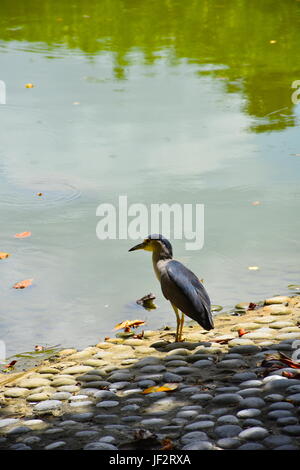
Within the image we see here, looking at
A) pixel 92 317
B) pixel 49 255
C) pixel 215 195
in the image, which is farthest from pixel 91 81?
pixel 92 317

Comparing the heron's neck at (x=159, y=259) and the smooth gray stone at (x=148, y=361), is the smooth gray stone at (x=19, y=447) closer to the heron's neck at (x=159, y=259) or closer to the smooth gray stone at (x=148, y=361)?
the smooth gray stone at (x=148, y=361)

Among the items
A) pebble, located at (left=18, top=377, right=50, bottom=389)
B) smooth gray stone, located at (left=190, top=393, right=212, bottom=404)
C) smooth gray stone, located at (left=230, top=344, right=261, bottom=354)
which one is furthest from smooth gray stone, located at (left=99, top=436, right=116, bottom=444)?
smooth gray stone, located at (left=230, top=344, right=261, bottom=354)

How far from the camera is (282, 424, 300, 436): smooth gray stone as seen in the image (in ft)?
11.4

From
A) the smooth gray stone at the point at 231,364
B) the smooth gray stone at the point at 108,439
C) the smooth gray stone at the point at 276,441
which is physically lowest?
the smooth gray stone at the point at 276,441

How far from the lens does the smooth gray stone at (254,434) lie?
349 cm

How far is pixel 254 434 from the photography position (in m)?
3.50

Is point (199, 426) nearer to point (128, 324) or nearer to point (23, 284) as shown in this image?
point (128, 324)

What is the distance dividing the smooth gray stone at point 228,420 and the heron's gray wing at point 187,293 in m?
1.19

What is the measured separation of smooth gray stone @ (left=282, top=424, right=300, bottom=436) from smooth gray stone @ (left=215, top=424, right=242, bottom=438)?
0.21 meters

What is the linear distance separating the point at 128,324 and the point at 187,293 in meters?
0.70

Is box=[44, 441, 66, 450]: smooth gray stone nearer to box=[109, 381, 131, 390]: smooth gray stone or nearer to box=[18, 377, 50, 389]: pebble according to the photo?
box=[109, 381, 131, 390]: smooth gray stone

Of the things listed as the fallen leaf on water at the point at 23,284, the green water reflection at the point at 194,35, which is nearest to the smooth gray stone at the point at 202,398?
the fallen leaf on water at the point at 23,284

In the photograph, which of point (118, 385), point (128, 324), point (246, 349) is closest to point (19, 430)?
point (118, 385)

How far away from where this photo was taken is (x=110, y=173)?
312 inches
